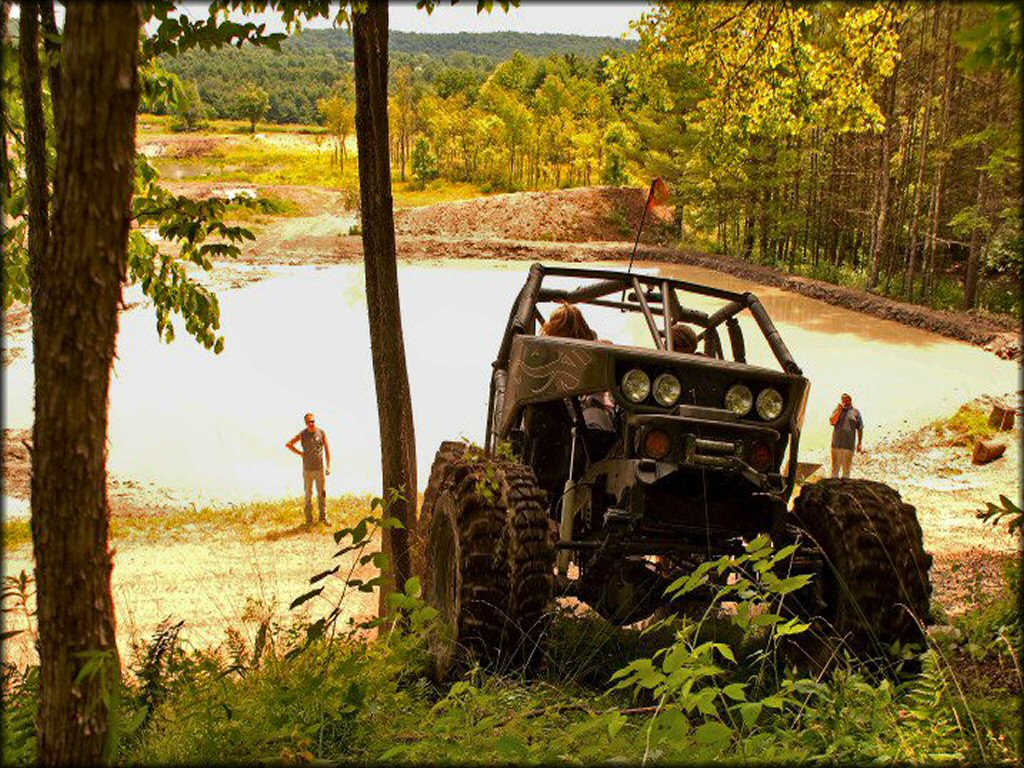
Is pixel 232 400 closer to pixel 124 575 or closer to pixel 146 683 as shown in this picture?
pixel 124 575

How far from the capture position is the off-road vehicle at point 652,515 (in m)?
4.57

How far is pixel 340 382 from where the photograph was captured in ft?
86.8

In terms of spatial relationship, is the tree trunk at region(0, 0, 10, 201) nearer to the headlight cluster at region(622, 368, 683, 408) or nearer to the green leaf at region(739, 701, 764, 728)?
the headlight cluster at region(622, 368, 683, 408)

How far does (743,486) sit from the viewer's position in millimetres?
5164

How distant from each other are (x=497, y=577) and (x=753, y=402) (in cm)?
147

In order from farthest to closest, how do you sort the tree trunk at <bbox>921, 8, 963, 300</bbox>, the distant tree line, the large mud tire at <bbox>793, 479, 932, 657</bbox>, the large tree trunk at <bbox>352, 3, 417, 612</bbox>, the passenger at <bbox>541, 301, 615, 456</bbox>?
the tree trunk at <bbox>921, 8, 963, 300</bbox>
the distant tree line
the large tree trunk at <bbox>352, 3, 417, 612</bbox>
the passenger at <bbox>541, 301, 615, 456</bbox>
the large mud tire at <bbox>793, 479, 932, 657</bbox>

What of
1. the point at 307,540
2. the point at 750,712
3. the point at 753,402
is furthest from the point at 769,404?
the point at 307,540

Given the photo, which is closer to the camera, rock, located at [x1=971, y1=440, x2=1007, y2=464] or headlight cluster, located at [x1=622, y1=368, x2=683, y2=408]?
headlight cluster, located at [x1=622, y1=368, x2=683, y2=408]

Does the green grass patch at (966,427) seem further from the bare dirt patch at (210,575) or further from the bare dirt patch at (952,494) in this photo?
the bare dirt patch at (210,575)

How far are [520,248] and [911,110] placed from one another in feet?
95.1

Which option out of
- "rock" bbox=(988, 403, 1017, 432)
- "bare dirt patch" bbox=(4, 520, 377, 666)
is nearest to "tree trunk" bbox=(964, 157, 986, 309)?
"rock" bbox=(988, 403, 1017, 432)

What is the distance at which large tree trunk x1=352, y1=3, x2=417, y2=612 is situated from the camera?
23.0 feet

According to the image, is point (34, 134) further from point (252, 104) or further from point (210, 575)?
point (252, 104)

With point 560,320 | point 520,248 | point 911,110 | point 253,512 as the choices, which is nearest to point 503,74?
point 520,248
